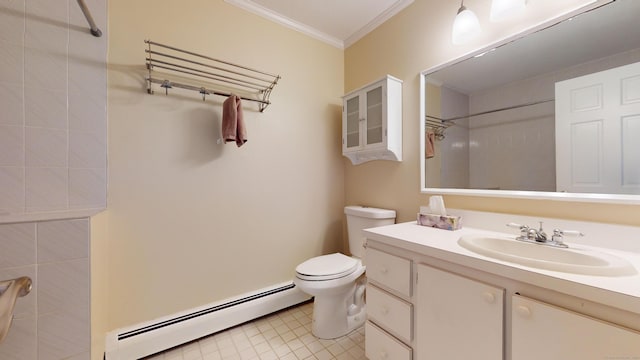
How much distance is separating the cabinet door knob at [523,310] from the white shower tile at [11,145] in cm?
206

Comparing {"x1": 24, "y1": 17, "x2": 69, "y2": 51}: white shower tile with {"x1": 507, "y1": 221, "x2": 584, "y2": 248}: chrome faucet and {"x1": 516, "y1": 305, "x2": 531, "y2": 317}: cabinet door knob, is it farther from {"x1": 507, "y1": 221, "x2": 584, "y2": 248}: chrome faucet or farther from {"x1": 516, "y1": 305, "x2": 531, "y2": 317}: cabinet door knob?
{"x1": 507, "y1": 221, "x2": 584, "y2": 248}: chrome faucet

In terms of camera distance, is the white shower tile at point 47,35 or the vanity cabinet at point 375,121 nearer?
the white shower tile at point 47,35

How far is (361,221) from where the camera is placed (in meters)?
1.79

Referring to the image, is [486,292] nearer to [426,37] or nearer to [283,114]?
[426,37]

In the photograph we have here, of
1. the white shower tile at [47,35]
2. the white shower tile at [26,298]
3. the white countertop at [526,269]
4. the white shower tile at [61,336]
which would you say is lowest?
the white shower tile at [61,336]

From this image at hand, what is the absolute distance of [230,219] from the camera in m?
1.66

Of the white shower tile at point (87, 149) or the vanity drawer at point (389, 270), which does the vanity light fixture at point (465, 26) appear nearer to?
the vanity drawer at point (389, 270)

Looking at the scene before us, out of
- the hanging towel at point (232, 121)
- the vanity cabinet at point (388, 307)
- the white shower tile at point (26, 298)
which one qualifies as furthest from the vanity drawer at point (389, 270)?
the white shower tile at point (26, 298)

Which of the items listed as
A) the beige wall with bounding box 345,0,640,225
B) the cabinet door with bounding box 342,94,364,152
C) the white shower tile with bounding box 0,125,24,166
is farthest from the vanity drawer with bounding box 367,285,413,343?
the white shower tile with bounding box 0,125,24,166

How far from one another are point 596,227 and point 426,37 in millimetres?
1358

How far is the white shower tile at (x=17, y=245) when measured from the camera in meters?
0.84

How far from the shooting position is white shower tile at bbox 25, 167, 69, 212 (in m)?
1.06

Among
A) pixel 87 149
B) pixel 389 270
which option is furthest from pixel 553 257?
pixel 87 149

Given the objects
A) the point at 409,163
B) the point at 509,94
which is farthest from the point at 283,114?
the point at 509,94
